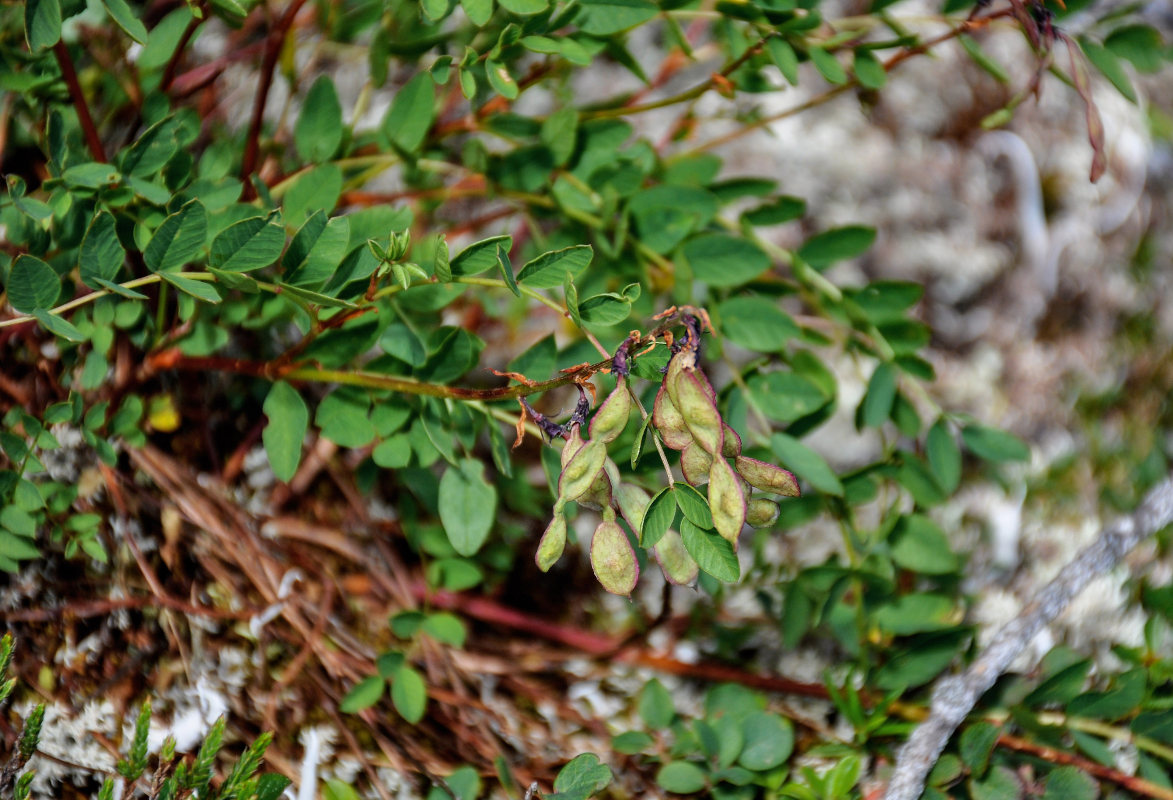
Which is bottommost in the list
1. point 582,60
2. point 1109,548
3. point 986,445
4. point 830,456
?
point 830,456

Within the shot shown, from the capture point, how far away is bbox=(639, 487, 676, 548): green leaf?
74cm

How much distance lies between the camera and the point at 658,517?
2.48 ft

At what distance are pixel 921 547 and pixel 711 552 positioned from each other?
0.58 meters

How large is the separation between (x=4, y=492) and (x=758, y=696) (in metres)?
1.02

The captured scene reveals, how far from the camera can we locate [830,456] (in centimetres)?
163

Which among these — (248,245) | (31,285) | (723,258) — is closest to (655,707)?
(723,258)

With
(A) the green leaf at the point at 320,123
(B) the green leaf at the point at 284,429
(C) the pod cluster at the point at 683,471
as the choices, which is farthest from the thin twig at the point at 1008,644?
(A) the green leaf at the point at 320,123

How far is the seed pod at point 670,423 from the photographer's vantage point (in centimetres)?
69

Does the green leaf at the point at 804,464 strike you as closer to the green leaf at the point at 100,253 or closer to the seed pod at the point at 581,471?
the seed pod at the point at 581,471

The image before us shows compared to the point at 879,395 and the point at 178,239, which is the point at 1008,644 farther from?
the point at 178,239

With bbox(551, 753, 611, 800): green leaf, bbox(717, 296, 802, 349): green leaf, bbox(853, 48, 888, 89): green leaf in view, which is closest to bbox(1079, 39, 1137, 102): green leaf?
bbox(853, 48, 888, 89): green leaf

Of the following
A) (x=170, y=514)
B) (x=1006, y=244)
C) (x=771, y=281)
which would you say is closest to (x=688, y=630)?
(x=771, y=281)

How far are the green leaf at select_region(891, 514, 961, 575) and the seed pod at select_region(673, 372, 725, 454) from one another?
0.65 m

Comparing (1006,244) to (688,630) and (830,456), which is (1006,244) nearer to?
(830,456)
